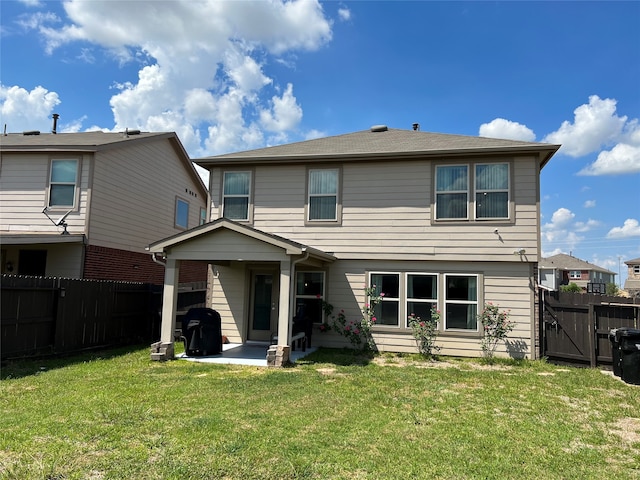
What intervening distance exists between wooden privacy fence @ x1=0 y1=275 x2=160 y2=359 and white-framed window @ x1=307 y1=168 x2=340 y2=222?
5.27 m

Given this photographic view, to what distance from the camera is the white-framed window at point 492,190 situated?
9.84 meters

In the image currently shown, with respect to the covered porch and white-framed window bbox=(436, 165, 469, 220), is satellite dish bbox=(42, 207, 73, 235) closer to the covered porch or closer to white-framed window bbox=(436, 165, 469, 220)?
the covered porch

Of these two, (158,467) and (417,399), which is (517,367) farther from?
(158,467)

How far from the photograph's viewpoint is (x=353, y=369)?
26.9 ft

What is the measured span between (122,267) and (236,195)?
193 inches

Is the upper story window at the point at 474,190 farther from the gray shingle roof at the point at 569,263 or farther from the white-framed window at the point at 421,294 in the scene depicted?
the gray shingle roof at the point at 569,263

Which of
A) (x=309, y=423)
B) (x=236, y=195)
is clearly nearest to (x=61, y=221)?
(x=236, y=195)

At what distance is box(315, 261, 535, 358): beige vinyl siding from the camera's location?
959cm

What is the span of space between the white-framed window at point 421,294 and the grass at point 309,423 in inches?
85.9

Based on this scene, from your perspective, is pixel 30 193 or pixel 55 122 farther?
pixel 55 122

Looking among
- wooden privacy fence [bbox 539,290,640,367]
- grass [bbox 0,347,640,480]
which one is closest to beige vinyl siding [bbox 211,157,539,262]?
wooden privacy fence [bbox 539,290,640,367]

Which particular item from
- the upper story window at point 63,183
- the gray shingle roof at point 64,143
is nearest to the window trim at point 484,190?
the gray shingle roof at point 64,143

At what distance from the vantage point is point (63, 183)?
12.0 metres

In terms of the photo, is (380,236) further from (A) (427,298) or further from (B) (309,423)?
(B) (309,423)
